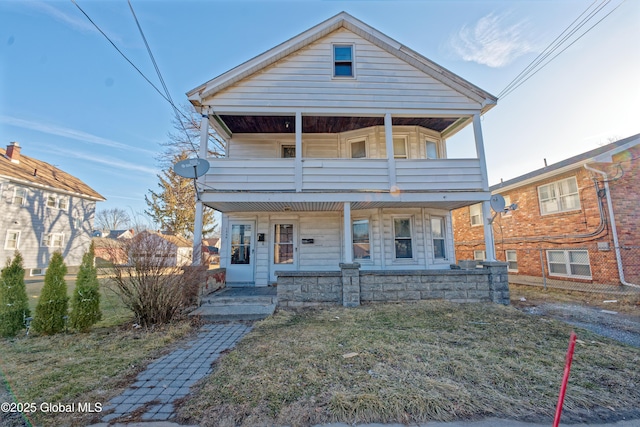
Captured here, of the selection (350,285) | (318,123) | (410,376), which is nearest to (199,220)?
(350,285)

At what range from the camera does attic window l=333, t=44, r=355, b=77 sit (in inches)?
327

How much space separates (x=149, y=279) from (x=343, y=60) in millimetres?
8027

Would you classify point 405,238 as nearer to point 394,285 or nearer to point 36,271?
point 394,285

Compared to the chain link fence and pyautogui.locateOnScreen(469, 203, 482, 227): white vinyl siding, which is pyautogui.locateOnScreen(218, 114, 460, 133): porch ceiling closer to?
the chain link fence

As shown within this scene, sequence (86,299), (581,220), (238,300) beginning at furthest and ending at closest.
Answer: (581,220) < (238,300) < (86,299)

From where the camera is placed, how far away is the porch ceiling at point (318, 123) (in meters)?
8.38

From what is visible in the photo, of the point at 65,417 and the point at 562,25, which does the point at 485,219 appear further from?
the point at 65,417

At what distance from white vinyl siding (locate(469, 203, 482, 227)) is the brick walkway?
14081 mm

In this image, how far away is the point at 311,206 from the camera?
8.37 m

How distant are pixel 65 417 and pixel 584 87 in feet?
44.4

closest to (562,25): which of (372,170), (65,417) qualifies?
(372,170)

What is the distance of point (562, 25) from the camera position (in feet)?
25.0

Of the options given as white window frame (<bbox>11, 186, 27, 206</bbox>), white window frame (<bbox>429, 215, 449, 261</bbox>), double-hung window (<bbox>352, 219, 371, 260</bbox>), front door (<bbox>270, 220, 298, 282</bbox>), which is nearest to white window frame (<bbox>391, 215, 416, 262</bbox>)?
white window frame (<bbox>429, 215, 449, 261</bbox>)

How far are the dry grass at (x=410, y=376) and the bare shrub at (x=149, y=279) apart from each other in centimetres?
198
